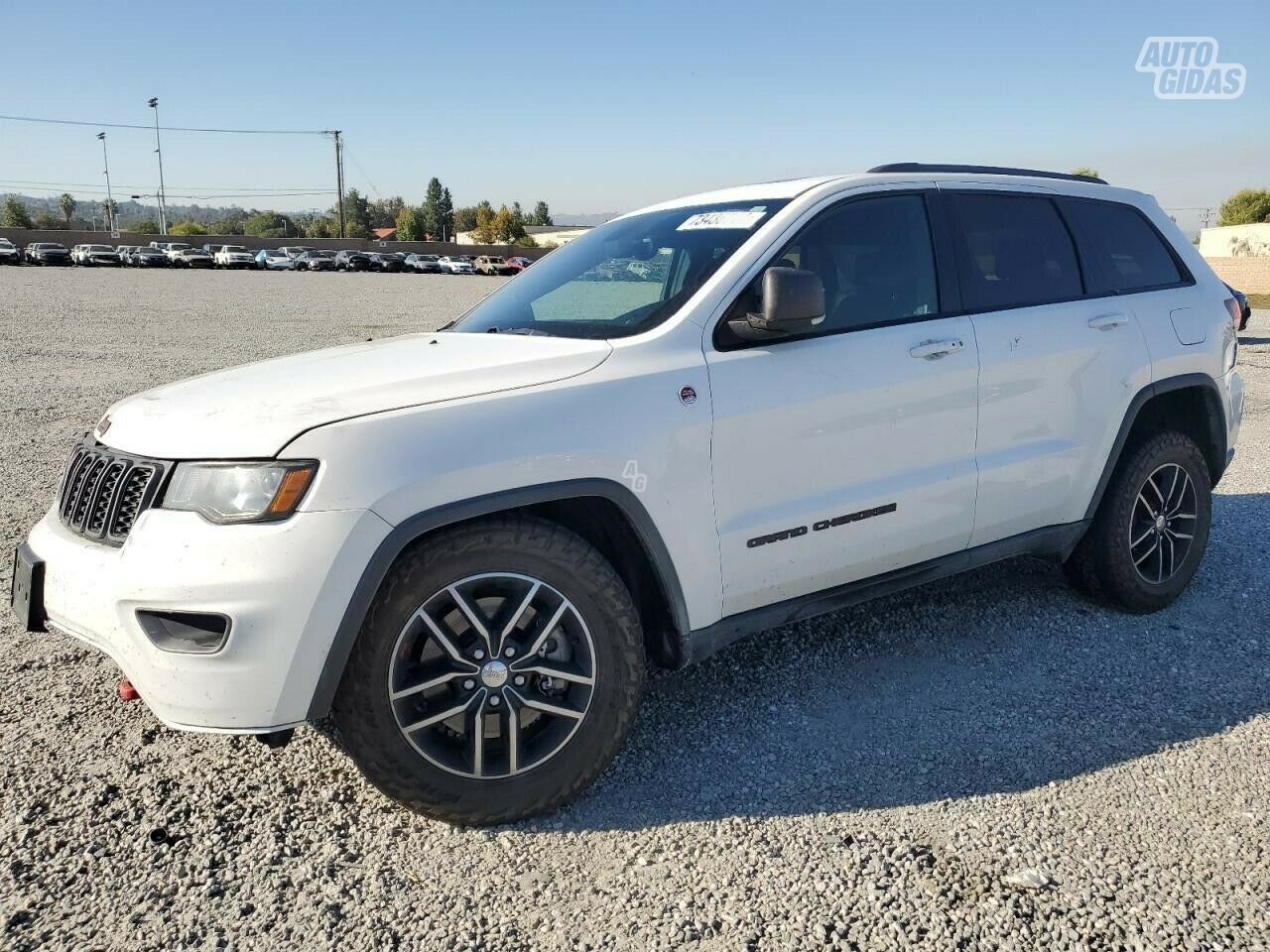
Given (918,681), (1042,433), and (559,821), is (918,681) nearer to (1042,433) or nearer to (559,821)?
(1042,433)

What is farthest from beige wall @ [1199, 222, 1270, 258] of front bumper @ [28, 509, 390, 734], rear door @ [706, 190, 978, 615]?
front bumper @ [28, 509, 390, 734]

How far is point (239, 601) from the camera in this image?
2.52 m

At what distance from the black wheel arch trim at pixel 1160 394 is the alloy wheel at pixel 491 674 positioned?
2550 mm

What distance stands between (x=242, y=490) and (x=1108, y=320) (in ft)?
11.5

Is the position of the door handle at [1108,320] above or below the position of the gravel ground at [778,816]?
above

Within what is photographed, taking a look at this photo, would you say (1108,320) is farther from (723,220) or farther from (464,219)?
(464,219)

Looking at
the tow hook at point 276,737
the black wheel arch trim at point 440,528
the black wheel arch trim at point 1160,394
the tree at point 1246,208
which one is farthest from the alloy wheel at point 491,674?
the tree at point 1246,208

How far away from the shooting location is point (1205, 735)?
345cm

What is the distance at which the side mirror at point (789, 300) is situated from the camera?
10.2ft

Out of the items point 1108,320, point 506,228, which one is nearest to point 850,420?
point 1108,320

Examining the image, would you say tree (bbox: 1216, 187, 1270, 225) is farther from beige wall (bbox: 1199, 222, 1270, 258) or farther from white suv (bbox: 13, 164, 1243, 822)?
white suv (bbox: 13, 164, 1243, 822)

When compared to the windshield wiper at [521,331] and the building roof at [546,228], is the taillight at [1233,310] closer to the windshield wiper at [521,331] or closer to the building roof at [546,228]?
the windshield wiper at [521,331]

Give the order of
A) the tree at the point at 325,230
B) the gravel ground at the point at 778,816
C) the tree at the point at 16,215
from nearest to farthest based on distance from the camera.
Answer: the gravel ground at the point at 778,816
the tree at the point at 16,215
the tree at the point at 325,230

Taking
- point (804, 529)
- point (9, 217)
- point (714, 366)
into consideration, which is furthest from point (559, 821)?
point (9, 217)
